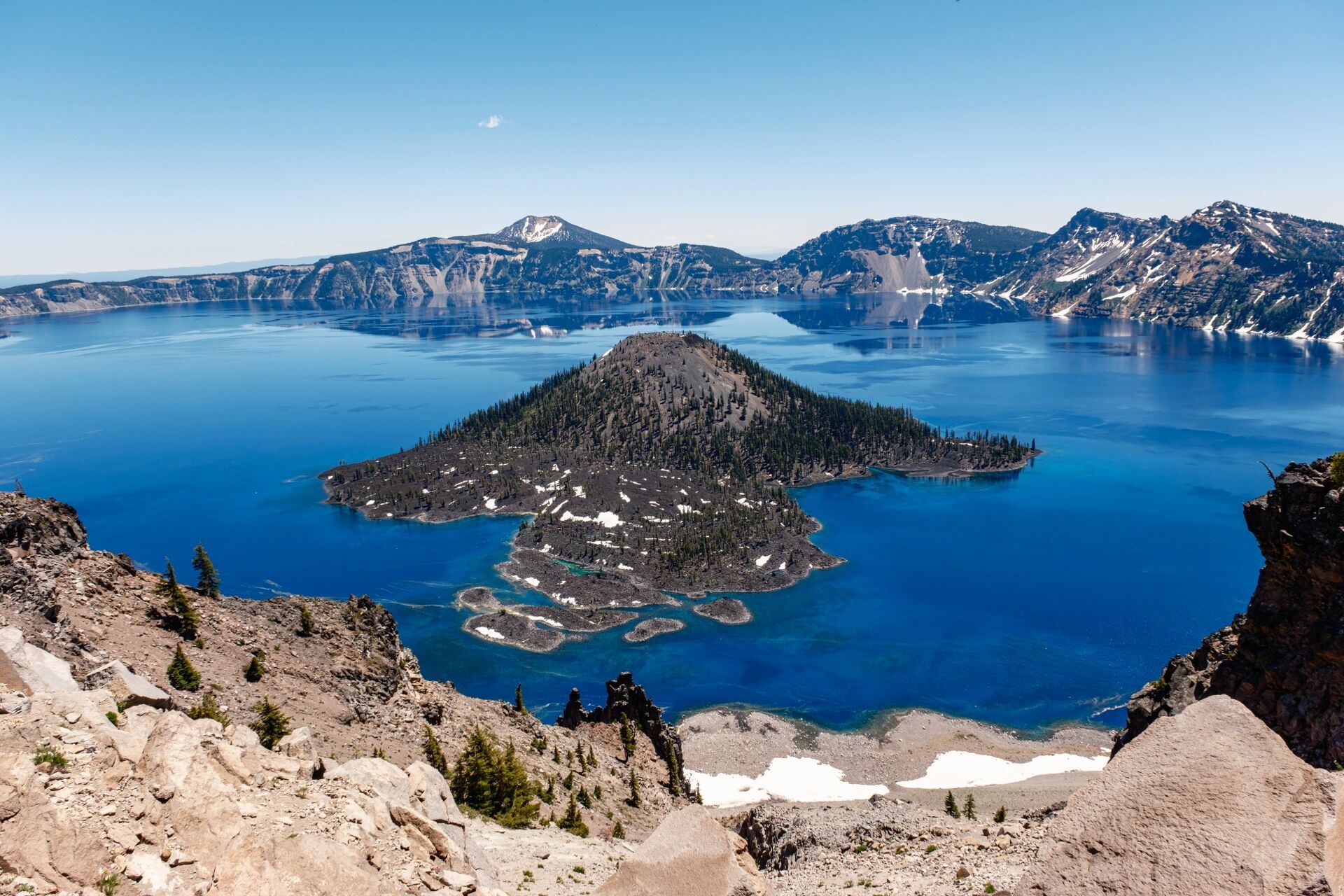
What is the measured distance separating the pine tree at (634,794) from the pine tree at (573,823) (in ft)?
33.7

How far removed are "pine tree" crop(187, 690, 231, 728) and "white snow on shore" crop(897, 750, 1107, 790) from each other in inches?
2736

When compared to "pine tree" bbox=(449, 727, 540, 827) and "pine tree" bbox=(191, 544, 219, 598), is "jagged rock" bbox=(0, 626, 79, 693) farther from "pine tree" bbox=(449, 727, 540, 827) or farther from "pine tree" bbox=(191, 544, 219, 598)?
"pine tree" bbox=(191, 544, 219, 598)

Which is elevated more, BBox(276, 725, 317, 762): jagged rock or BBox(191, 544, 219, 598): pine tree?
BBox(276, 725, 317, 762): jagged rock

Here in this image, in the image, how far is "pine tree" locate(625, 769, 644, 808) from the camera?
189ft

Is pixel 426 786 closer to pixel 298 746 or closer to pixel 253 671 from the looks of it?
pixel 298 746

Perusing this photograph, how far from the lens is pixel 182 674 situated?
42.2m

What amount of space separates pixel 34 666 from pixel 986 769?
3423 inches

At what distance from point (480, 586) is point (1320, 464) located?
392ft

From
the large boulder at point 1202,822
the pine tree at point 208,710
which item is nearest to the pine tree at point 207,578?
the pine tree at point 208,710

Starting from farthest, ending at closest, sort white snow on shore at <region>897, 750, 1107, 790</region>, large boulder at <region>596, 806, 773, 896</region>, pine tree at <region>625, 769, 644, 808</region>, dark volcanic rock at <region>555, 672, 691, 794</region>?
white snow on shore at <region>897, 750, 1107, 790</region>, dark volcanic rock at <region>555, 672, 691, 794</region>, pine tree at <region>625, 769, 644, 808</region>, large boulder at <region>596, 806, 773, 896</region>

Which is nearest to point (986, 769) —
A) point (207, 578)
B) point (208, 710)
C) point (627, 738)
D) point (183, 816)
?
point (627, 738)

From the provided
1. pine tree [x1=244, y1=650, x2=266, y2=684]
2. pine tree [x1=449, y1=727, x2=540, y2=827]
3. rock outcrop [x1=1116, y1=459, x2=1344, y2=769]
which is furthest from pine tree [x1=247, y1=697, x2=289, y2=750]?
rock outcrop [x1=1116, y1=459, x2=1344, y2=769]

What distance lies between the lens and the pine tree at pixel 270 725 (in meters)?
39.8

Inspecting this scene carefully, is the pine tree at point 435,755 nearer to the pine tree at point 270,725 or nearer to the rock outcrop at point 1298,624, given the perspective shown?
the pine tree at point 270,725
